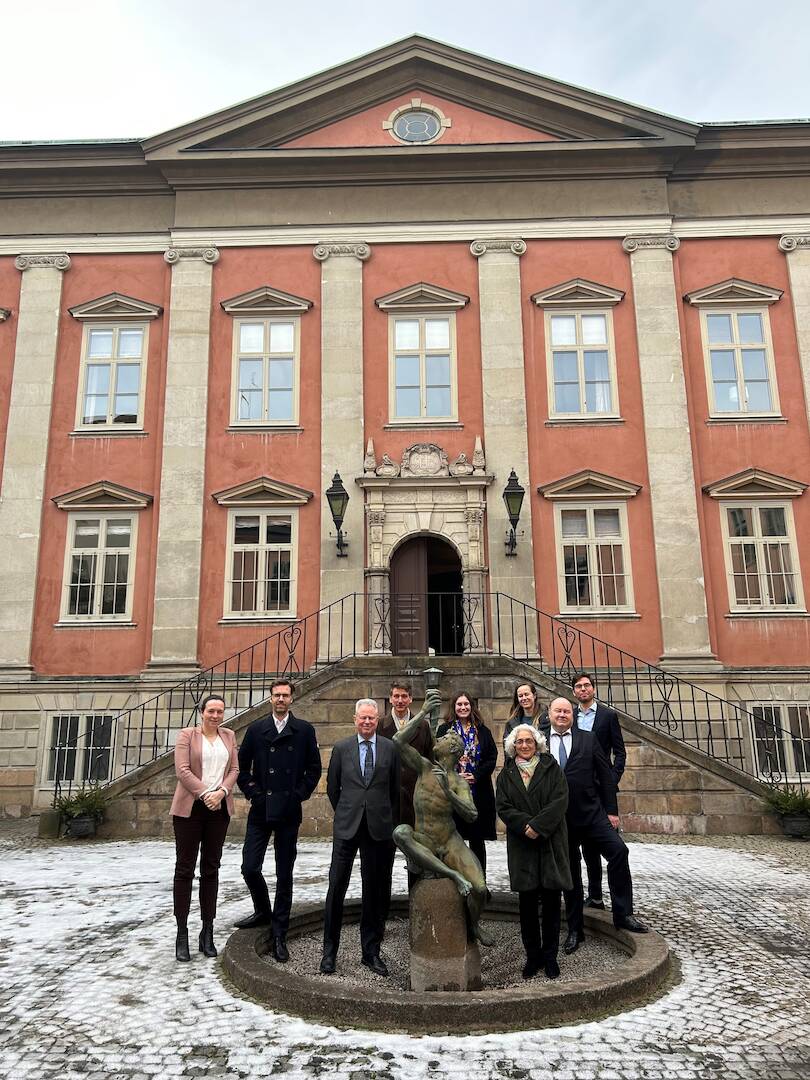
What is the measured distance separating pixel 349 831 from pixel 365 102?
17766 mm

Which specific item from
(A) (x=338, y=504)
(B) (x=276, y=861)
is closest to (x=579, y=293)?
(A) (x=338, y=504)

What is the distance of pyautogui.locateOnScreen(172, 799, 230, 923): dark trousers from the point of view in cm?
668

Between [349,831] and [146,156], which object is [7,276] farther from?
[349,831]

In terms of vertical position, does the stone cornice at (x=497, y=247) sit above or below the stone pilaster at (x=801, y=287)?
above

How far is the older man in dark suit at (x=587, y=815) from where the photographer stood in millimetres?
6902

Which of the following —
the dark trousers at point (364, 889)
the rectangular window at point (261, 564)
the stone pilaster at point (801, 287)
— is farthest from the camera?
the stone pilaster at point (801, 287)

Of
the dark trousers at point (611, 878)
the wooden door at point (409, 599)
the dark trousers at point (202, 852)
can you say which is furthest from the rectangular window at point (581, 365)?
the dark trousers at point (202, 852)

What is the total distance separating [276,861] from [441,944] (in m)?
1.59

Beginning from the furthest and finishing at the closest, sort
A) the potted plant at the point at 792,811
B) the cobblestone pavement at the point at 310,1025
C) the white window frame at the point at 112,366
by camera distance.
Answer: the white window frame at the point at 112,366 < the potted plant at the point at 792,811 < the cobblestone pavement at the point at 310,1025

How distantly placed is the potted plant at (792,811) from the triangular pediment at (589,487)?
6.94 m

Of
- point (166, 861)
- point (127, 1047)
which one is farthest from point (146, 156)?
point (127, 1047)

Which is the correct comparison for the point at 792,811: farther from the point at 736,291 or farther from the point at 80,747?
the point at 80,747

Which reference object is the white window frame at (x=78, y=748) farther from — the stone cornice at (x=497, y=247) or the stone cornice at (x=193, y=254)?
the stone cornice at (x=497, y=247)

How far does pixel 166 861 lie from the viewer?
10.9 m
